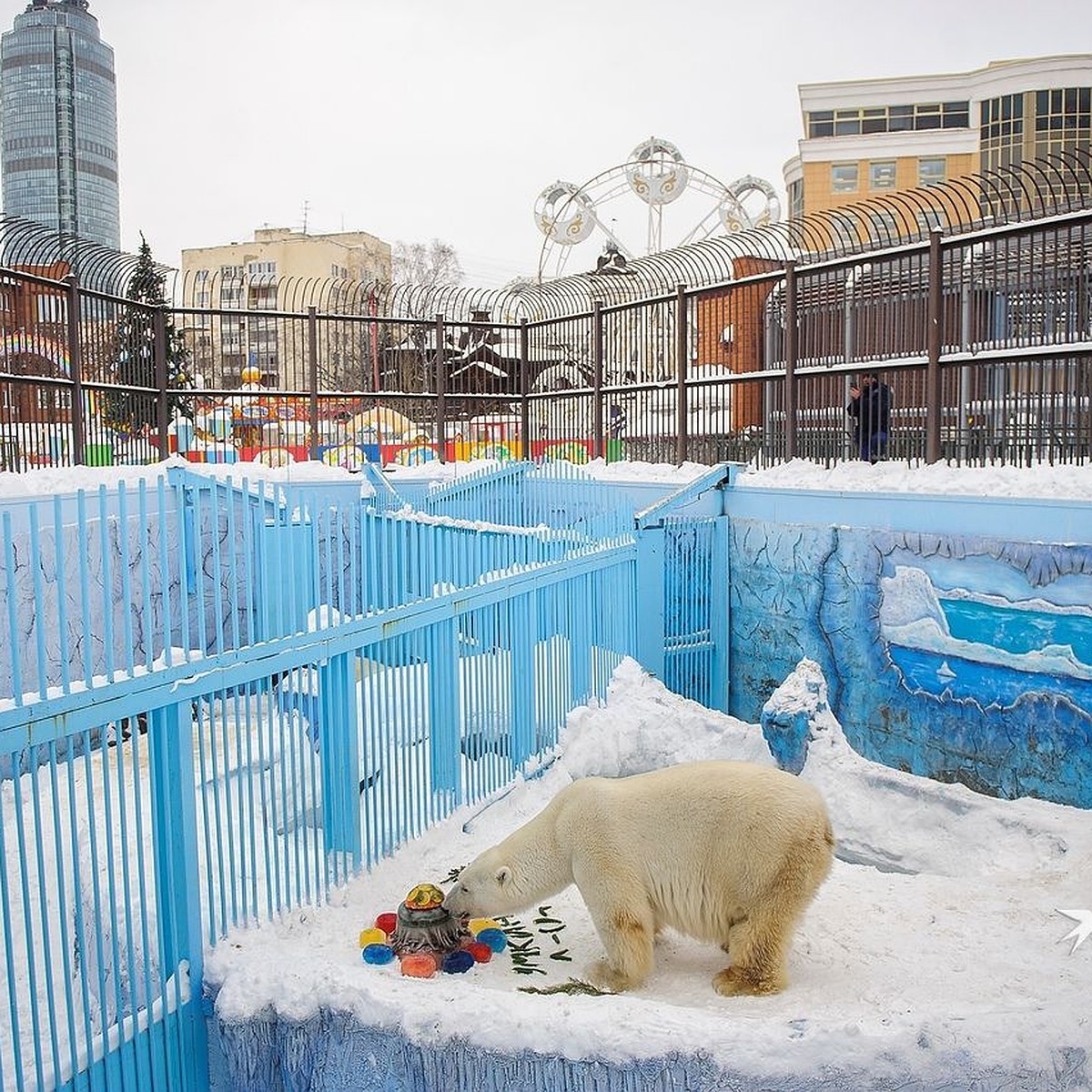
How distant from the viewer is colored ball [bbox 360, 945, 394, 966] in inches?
205

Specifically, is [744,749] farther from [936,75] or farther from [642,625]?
[936,75]

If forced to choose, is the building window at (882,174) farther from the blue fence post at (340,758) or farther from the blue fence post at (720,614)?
the blue fence post at (340,758)

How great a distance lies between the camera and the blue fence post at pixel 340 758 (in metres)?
5.83

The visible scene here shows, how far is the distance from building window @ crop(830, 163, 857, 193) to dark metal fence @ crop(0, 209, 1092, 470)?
3226cm

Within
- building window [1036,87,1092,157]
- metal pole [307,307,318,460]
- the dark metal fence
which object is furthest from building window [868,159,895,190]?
metal pole [307,307,318,460]

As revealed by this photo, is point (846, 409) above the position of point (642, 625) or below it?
above

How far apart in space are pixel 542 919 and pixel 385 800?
1111mm

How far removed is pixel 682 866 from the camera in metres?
5.21

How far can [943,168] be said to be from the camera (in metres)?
45.0

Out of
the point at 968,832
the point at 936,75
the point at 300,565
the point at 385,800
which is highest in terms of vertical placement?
the point at 936,75

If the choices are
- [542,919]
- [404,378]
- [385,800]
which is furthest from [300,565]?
[404,378]

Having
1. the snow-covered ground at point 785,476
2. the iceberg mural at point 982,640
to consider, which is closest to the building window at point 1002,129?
the snow-covered ground at point 785,476

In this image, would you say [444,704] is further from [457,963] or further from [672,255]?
[672,255]

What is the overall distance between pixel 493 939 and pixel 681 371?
9520 mm
